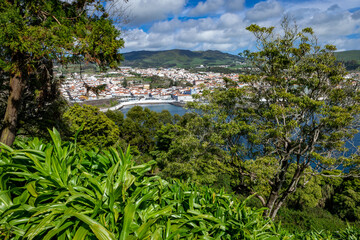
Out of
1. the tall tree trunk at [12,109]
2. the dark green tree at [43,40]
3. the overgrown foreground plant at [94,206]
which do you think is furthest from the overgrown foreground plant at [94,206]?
the tall tree trunk at [12,109]

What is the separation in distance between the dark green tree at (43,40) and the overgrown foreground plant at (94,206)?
9.25 ft

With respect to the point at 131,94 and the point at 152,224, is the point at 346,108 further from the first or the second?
the point at 131,94

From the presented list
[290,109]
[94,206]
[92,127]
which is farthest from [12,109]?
[92,127]

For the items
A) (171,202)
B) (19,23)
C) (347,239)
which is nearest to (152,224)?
(171,202)

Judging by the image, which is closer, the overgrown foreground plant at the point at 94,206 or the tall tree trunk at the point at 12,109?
the overgrown foreground plant at the point at 94,206

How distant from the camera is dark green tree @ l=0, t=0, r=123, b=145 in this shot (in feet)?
11.8

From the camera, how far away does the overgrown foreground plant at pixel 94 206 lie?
3.29 ft

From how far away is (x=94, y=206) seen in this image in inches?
44.0

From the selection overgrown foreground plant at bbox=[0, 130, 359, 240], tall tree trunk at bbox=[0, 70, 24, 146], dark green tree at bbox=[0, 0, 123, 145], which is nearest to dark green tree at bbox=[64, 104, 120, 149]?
tall tree trunk at bbox=[0, 70, 24, 146]

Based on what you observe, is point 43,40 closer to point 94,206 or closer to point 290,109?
point 94,206

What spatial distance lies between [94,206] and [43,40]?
364cm

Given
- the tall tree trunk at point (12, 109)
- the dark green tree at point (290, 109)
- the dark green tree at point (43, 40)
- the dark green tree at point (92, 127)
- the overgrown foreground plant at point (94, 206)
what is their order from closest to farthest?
the overgrown foreground plant at point (94, 206) < the dark green tree at point (43, 40) < the tall tree trunk at point (12, 109) < the dark green tree at point (290, 109) < the dark green tree at point (92, 127)

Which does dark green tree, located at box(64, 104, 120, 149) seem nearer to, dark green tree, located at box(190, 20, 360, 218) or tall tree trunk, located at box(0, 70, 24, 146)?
dark green tree, located at box(190, 20, 360, 218)

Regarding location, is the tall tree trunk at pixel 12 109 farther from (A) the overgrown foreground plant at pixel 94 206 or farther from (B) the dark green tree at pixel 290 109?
(B) the dark green tree at pixel 290 109
